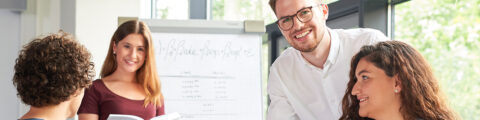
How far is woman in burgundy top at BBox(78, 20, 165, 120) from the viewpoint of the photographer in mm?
2096

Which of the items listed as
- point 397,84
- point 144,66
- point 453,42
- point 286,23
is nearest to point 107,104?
point 144,66

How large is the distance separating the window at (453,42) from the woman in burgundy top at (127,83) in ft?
3.70

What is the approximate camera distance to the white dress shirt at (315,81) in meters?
1.97

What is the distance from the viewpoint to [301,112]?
6.77ft

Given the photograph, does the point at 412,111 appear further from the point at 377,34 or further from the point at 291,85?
the point at 291,85

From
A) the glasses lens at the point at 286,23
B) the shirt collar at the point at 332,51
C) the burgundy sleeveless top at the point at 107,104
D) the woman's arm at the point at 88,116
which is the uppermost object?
the glasses lens at the point at 286,23

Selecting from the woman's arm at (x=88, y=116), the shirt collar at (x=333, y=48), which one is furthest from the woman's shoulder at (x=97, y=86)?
the shirt collar at (x=333, y=48)

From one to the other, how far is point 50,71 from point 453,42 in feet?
4.94

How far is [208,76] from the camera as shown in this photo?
2.62 meters

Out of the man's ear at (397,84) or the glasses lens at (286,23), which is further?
the glasses lens at (286,23)

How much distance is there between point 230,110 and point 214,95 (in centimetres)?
11

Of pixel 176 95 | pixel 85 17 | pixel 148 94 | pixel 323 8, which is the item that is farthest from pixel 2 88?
pixel 323 8

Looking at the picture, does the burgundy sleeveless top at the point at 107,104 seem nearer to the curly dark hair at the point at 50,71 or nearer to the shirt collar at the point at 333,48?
the curly dark hair at the point at 50,71

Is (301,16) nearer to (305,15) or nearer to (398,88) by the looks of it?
(305,15)
